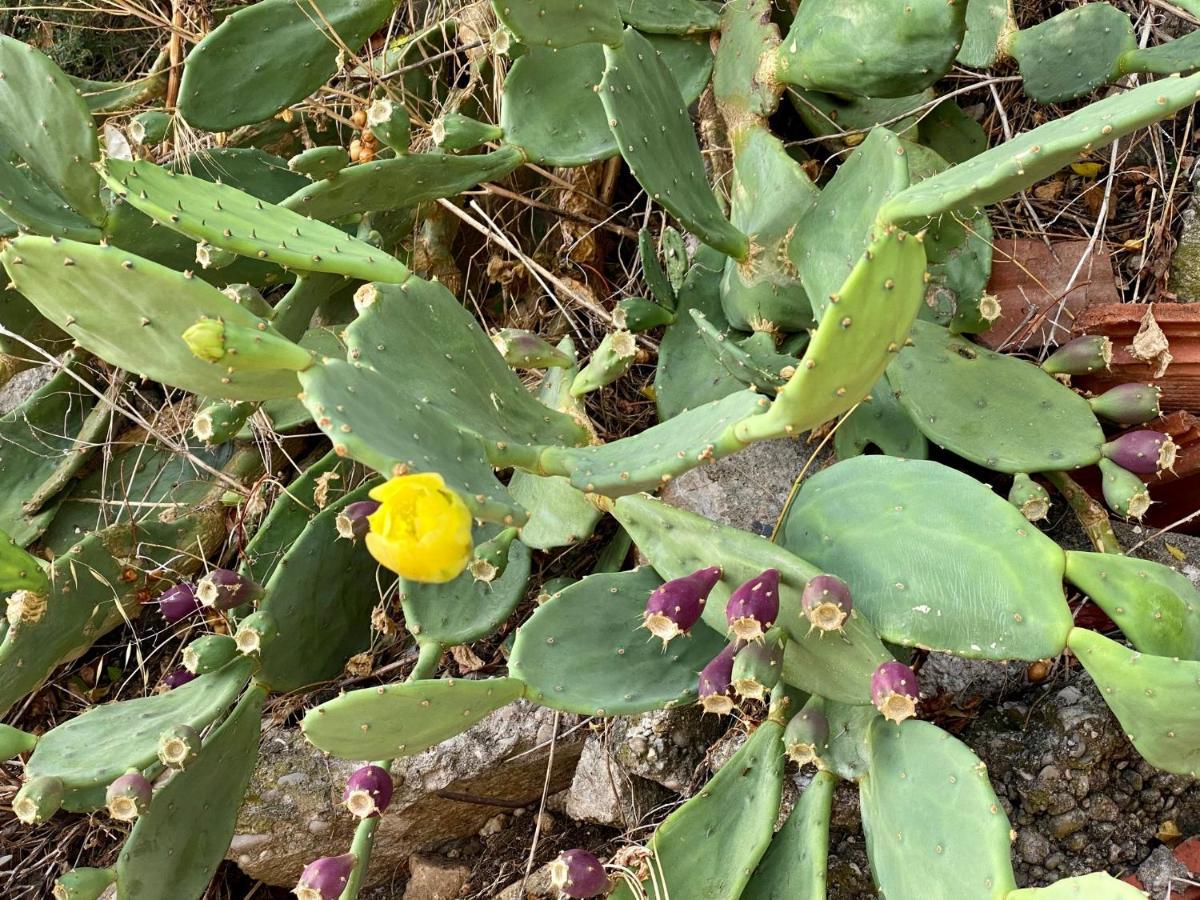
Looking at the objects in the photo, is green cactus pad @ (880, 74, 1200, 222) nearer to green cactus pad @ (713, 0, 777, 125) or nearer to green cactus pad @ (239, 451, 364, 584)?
green cactus pad @ (713, 0, 777, 125)

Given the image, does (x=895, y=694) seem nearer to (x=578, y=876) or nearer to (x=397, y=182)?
(x=578, y=876)

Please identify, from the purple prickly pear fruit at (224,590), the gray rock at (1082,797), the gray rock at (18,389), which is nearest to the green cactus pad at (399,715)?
the purple prickly pear fruit at (224,590)

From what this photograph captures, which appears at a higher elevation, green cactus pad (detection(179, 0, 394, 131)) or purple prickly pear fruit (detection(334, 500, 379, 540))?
green cactus pad (detection(179, 0, 394, 131))

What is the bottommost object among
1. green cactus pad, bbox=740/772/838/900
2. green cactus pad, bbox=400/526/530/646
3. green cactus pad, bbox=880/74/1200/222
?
green cactus pad, bbox=740/772/838/900

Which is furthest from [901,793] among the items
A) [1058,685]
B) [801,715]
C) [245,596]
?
[245,596]

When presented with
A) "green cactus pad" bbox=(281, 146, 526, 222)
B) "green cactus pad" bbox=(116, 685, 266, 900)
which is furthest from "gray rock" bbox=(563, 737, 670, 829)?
"green cactus pad" bbox=(281, 146, 526, 222)

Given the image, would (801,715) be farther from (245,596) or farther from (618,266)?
(618,266)

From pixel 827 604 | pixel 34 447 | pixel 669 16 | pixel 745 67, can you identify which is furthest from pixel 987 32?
pixel 34 447

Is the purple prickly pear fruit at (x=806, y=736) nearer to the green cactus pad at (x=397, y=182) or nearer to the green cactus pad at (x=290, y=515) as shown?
the green cactus pad at (x=290, y=515)

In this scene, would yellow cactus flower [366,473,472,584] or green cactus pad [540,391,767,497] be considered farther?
green cactus pad [540,391,767,497]
